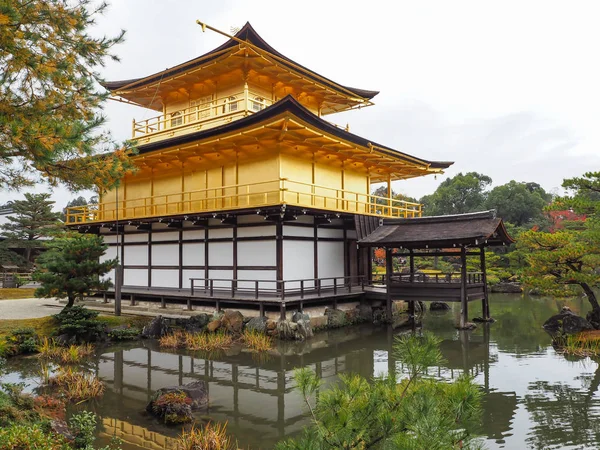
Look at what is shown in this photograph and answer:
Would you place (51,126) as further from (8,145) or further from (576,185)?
(576,185)

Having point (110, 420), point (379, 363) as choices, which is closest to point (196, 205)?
point (379, 363)

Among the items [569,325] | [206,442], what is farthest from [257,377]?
[569,325]

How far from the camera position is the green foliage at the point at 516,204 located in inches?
1811

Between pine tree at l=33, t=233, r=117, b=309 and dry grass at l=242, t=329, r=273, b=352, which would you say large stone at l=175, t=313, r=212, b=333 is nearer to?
dry grass at l=242, t=329, r=273, b=352

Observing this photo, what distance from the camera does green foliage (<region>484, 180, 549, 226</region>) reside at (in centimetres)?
4600

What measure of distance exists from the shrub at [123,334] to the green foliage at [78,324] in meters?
0.56

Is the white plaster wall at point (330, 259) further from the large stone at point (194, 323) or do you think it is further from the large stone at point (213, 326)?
the large stone at point (194, 323)

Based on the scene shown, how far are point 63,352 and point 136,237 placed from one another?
33.6ft

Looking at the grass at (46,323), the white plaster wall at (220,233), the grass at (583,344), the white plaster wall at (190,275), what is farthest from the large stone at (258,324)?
the grass at (583,344)

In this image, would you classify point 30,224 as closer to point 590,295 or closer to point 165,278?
point 165,278

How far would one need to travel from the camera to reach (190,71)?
2116 centimetres

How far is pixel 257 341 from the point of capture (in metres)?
14.0

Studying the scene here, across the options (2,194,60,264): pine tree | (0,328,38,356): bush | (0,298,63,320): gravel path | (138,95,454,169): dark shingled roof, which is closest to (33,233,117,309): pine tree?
(0,328,38,356): bush

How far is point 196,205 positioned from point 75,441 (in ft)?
47.8
